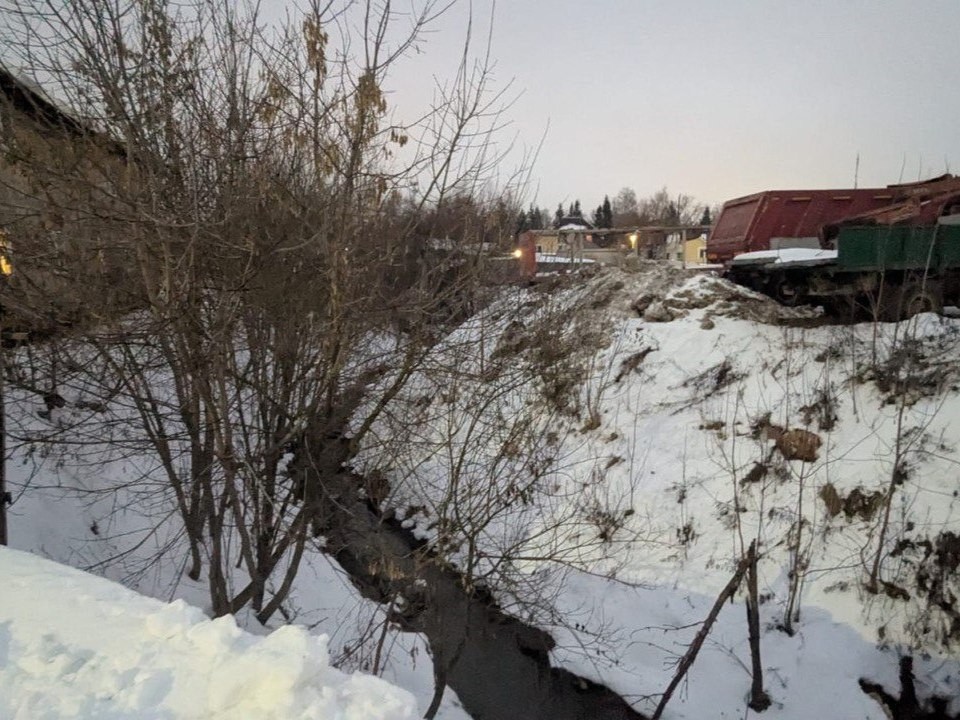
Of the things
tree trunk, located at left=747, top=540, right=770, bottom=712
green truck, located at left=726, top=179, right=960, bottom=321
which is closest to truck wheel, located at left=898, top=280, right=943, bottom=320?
green truck, located at left=726, top=179, right=960, bottom=321

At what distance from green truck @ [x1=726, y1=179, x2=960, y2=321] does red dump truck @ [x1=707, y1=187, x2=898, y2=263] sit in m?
1.74

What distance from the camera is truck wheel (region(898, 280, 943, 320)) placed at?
953cm

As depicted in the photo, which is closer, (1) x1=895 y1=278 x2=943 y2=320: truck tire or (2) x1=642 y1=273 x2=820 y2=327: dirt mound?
(1) x1=895 y1=278 x2=943 y2=320: truck tire

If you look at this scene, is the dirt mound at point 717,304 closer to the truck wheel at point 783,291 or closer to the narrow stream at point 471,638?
the truck wheel at point 783,291

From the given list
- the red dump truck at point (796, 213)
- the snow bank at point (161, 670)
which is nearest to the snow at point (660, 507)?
the snow bank at point (161, 670)

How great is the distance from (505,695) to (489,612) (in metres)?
0.93

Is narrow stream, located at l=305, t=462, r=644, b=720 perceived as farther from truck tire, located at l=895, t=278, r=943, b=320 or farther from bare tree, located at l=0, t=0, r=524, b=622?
truck tire, located at l=895, t=278, r=943, b=320

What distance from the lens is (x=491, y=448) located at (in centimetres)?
644

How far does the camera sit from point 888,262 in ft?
31.6

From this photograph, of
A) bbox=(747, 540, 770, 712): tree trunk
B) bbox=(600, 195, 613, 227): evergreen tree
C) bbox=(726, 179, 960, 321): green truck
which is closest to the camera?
bbox=(747, 540, 770, 712): tree trunk

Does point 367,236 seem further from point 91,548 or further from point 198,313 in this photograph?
point 91,548

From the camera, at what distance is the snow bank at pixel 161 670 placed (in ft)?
7.12

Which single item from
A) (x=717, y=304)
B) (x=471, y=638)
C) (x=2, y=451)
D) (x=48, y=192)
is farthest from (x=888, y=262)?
(x=2, y=451)

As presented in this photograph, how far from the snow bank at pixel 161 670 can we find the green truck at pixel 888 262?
9217 mm
